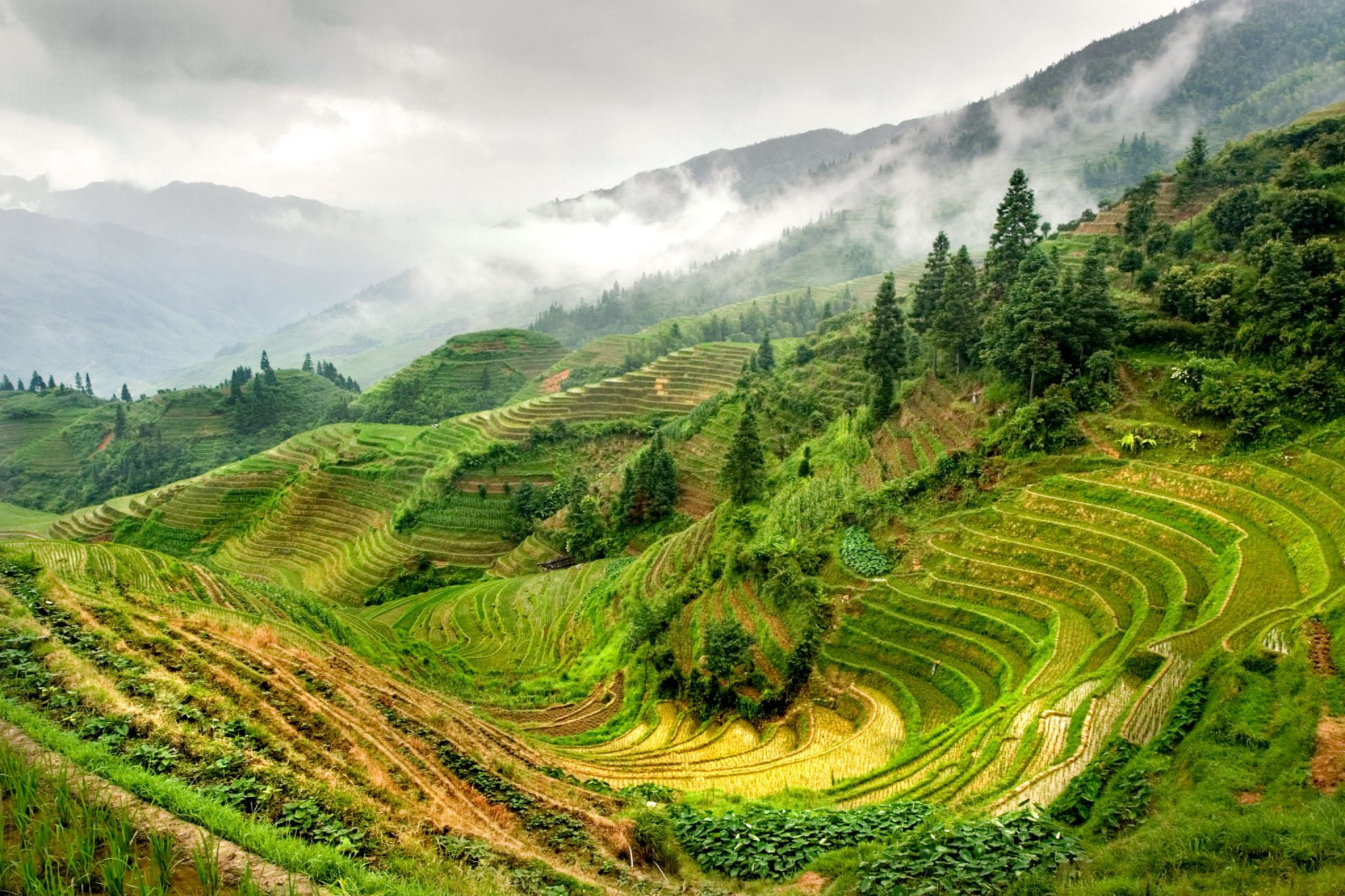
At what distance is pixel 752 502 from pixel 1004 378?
15.4m

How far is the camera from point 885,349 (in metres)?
38.2

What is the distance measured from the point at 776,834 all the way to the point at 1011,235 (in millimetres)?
38942

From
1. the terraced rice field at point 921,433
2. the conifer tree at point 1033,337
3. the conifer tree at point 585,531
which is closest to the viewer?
the conifer tree at point 1033,337

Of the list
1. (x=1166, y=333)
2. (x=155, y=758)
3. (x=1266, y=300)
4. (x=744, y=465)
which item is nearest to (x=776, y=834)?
(x=155, y=758)

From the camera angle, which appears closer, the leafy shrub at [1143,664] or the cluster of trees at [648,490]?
the leafy shrub at [1143,664]

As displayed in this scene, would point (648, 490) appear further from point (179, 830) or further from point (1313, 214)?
point (179, 830)

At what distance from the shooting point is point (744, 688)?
24.0 metres

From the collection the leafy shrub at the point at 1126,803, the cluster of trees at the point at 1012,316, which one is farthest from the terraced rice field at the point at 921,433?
the leafy shrub at the point at 1126,803

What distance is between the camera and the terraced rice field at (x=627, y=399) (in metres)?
73.6

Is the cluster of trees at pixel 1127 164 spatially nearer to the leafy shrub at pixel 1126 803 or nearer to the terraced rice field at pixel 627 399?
the terraced rice field at pixel 627 399

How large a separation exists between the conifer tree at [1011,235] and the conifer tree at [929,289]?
3.17 m

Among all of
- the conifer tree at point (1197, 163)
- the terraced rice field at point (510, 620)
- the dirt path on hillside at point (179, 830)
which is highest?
the conifer tree at point (1197, 163)

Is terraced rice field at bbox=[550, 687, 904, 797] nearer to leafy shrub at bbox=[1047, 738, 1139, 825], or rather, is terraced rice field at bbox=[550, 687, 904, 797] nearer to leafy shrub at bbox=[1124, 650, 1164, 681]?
leafy shrub at bbox=[1047, 738, 1139, 825]

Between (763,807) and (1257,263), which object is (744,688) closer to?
(763,807)
